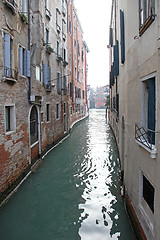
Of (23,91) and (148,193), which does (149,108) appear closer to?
(148,193)

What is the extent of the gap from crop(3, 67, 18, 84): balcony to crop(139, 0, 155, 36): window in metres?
3.64

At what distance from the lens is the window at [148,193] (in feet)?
12.1

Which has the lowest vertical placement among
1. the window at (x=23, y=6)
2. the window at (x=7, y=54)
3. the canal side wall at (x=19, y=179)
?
the canal side wall at (x=19, y=179)

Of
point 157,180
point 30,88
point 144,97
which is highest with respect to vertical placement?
point 30,88

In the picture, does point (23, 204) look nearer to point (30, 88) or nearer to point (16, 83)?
point (16, 83)

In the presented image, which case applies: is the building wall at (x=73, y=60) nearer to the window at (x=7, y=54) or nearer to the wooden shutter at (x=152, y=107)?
the window at (x=7, y=54)

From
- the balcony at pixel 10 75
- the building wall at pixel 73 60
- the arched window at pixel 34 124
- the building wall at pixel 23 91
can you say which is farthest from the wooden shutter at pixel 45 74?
the building wall at pixel 73 60

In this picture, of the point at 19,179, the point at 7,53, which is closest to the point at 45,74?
the point at 7,53

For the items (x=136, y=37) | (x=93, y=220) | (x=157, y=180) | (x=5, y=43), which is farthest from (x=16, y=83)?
(x=157, y=180)

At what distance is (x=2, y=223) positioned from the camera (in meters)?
4.82

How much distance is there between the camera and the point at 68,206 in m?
5.62

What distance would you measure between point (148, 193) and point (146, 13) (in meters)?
3.15

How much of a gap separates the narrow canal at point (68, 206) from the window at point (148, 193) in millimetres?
982

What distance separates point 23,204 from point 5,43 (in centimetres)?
434
